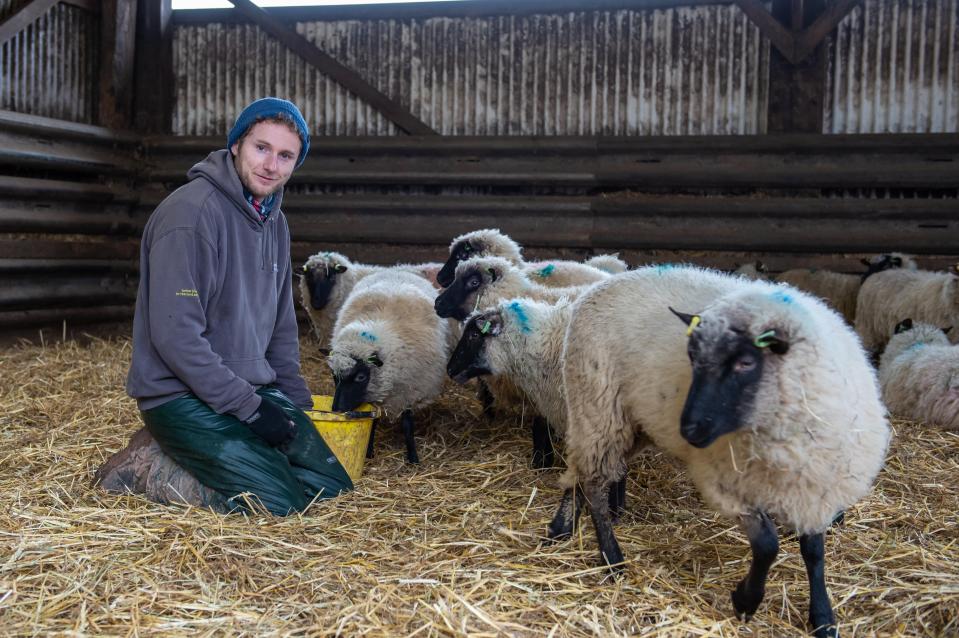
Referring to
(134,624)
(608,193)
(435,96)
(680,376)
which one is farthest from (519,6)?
(134,624)

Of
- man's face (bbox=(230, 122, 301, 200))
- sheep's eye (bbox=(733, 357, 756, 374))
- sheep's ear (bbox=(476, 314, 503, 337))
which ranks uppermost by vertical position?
man's face (bbox=(230, 122, 301, 200))

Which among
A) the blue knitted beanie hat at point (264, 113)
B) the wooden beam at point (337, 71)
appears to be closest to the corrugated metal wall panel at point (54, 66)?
the wooden beam at point (337, 71)

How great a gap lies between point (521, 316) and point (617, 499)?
124 centimetres

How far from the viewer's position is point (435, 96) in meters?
9.99

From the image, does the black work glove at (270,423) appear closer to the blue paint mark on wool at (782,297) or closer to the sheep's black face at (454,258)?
the blue paint mark on wool at (782,297)

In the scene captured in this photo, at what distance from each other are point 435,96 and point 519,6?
146cm

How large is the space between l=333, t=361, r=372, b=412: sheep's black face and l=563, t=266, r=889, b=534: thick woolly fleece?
2090 millimetres

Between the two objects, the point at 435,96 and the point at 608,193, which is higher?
the point at 435,96

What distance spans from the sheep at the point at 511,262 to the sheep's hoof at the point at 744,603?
358cm

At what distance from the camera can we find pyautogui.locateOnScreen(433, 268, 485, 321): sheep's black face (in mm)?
→ 5656

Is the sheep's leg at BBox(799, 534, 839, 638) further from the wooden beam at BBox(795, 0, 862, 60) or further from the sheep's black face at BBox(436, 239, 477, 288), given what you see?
the wooden beam at BBox(795, 0, 862, 60)

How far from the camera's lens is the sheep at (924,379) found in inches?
226

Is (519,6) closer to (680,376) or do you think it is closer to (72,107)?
(72,107)

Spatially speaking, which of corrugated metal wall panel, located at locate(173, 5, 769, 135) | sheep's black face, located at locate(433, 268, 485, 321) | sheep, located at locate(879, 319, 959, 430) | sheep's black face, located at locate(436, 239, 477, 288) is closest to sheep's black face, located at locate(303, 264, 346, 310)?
sheep's black face, located at locate(436, 239, 477, 288)
